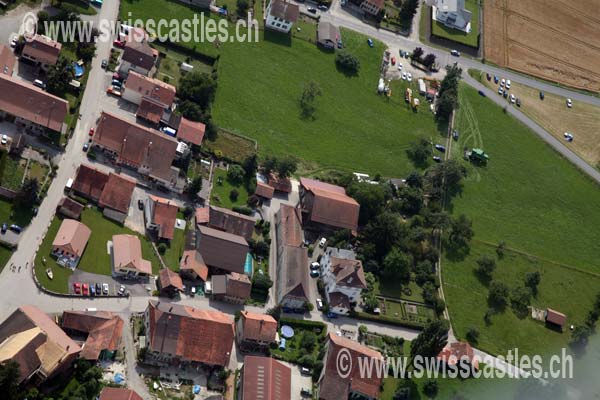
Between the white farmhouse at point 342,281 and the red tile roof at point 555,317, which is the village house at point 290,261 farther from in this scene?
the red tile roof at point 555,317

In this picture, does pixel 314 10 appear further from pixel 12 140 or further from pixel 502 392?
pixel 502 392

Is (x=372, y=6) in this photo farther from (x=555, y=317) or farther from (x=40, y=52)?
(x=555, y=317)

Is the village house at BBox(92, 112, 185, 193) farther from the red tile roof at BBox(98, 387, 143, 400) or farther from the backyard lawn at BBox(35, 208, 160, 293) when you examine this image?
the red tile roof at BBox(98, 387, 143, 400)

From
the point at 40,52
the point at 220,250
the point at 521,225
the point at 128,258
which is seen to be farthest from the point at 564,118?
the point at 40,52

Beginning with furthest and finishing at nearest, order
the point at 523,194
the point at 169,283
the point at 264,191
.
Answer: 1. the point at 523,194
2. the point at 264,191
3. the point at 169,283

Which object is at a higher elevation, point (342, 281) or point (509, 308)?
point (342, 281)

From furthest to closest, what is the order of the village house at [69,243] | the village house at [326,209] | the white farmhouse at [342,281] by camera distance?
the village house at [326,209] < the white farmhouse at [342,281] < the village house at [69,243]

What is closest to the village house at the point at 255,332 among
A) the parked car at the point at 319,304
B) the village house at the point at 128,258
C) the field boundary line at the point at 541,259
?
the parked car at the point at 319,304
